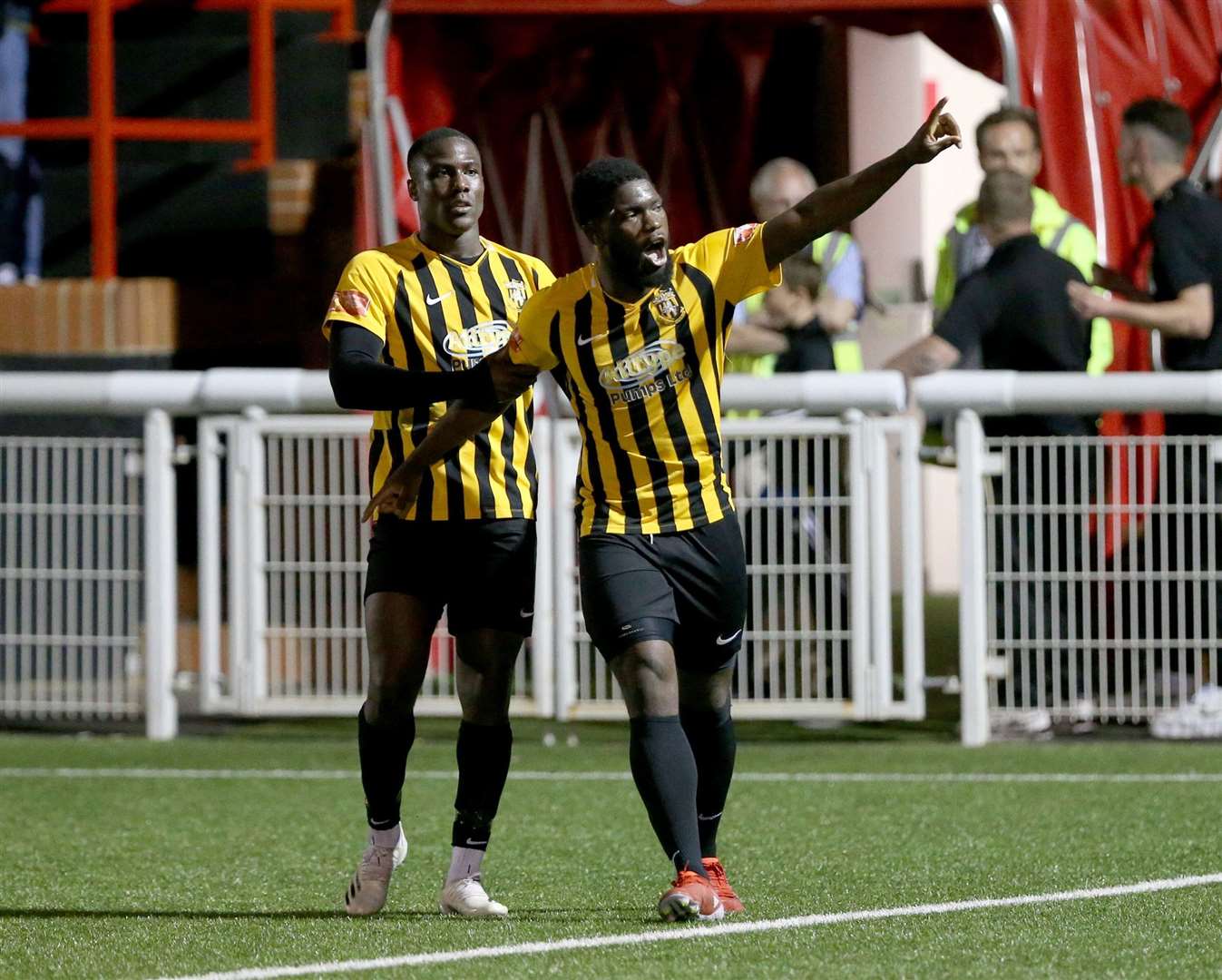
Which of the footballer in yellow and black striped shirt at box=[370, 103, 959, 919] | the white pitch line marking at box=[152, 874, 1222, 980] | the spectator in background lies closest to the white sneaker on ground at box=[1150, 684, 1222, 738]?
the white pitch line marking at box=[152, 874, 1222, 980]

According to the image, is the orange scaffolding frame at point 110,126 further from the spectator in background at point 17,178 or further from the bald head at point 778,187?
the bald head at point 778,187

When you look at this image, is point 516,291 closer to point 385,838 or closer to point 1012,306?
point 385,838

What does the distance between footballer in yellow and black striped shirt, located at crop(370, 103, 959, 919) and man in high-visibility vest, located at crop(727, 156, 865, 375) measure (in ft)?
12.2

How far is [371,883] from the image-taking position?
5387 mm

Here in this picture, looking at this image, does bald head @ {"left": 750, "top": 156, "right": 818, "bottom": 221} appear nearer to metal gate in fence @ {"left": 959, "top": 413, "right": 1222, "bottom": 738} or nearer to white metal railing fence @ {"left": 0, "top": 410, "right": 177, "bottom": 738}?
metal gate in fence @ {"left": 959, "top": 413, "right": 1222, "bottom": 738}

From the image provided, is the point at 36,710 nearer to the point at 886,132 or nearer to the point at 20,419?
Result: the point at 20,419

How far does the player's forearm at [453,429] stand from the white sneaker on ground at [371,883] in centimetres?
92

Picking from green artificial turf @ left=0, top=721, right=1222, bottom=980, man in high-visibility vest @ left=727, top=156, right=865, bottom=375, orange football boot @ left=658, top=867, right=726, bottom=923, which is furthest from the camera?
man in high-visibility vest @ left=727, top=156, right=865, bottom=375

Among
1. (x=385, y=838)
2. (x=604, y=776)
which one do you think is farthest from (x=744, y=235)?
(x=604, y=776)

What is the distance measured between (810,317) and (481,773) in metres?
3.97

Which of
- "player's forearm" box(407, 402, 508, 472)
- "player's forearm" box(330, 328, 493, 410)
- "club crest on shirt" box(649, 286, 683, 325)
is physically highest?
"club crest on shirt" box(649, 286, 683, 325)

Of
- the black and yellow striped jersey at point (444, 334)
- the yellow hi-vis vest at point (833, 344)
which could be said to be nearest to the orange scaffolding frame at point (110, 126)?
the yellow hi-vis vest at point (833, 344)

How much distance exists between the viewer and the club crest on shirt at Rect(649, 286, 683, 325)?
515 centimetres

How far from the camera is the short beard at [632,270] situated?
509 centimetres
